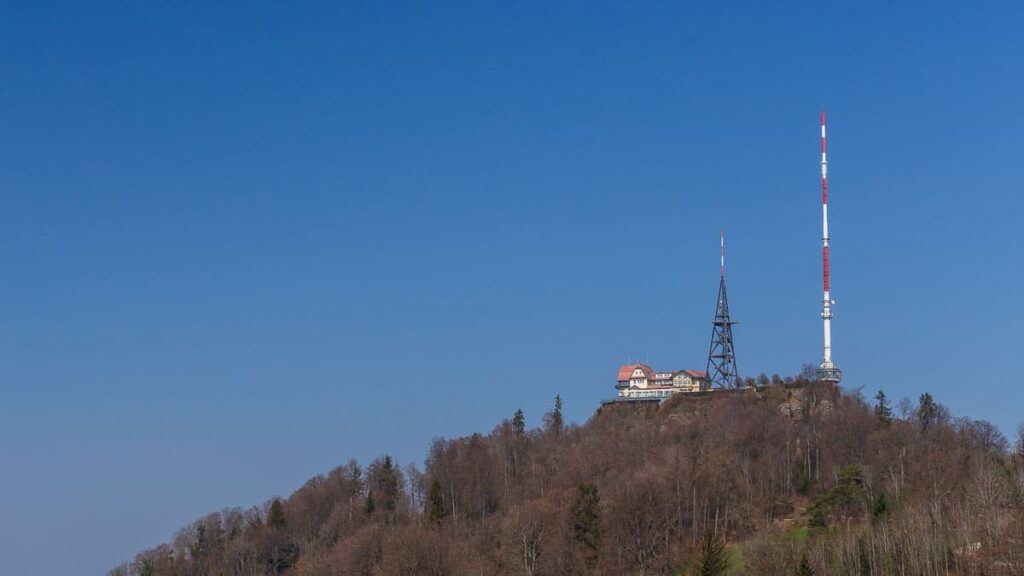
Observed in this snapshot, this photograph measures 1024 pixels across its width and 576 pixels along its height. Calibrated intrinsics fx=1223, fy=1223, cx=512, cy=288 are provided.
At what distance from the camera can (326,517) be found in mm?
170500

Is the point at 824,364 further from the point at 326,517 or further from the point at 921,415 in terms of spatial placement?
the point at 326,517

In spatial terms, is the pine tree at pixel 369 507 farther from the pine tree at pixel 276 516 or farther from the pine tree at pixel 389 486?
the pine tree at pixel 276 516

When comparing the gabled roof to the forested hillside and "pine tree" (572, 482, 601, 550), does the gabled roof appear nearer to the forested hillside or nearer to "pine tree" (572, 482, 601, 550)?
the forested hillside

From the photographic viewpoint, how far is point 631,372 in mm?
177875

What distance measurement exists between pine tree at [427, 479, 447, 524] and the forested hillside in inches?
11.1

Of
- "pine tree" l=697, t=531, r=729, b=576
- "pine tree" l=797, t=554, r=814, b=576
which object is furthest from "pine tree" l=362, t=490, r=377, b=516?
"pine tree" l=797, t=554, r=814, b=576

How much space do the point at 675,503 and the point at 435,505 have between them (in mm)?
31344

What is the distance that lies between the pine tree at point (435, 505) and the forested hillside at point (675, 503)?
28 cm

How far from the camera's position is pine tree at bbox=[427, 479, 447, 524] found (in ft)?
468

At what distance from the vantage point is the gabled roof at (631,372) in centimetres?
17688

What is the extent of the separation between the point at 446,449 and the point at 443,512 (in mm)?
26710

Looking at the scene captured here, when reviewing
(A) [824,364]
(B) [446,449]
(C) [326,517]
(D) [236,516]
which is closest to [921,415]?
(A) [824,364]

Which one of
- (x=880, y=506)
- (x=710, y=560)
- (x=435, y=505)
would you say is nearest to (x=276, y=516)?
(x=435, y=505)

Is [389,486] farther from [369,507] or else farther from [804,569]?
[804,569]
